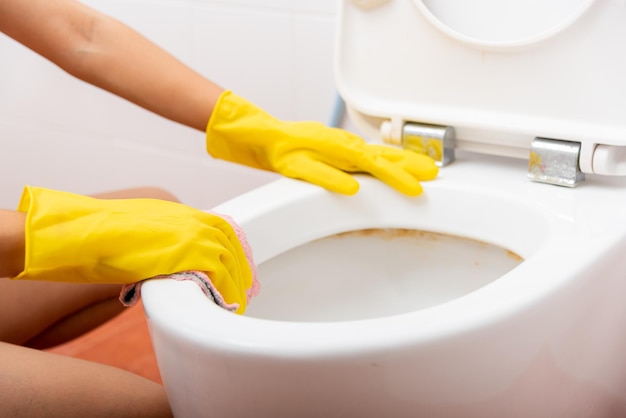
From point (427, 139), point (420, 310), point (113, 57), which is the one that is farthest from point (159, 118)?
point (420, 310)

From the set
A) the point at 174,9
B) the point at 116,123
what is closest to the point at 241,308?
the point at 174,9

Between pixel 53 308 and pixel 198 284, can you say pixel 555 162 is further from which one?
pixel 53 308

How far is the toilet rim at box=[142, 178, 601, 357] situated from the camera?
1.81ft

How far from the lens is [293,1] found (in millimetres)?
1155

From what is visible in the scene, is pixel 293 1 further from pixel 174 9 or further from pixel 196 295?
pixel 196 295

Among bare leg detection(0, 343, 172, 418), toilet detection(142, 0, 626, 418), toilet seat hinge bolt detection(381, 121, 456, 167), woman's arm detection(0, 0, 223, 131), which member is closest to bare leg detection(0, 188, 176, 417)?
bare leg detection(0, 343, 172, 418)

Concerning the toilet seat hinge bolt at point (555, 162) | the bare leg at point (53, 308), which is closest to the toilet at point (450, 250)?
the toilet seat hinge bolt at point (555, 162)

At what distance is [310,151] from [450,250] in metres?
0.18

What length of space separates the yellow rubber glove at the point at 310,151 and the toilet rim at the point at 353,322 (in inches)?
8.4

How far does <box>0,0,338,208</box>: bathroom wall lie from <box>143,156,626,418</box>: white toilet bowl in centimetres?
34

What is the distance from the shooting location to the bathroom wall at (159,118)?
118 cm

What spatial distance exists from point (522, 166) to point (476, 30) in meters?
0.15

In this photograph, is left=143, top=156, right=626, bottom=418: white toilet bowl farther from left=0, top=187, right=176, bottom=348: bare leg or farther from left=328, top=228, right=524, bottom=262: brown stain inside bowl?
left=0, top=187, right=176, bottom=348: bare leg

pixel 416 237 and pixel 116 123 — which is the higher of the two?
pixel 416 237
